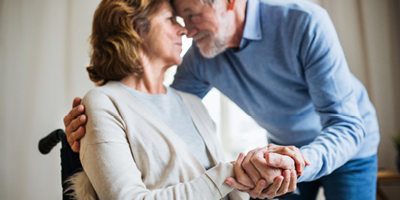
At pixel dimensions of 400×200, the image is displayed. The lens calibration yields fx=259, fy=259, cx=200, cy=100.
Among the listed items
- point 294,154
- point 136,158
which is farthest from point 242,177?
point 136,158

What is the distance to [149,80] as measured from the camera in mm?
1030

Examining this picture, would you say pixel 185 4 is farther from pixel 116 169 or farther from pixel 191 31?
pixel 116 169

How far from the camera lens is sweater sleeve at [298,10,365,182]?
96cm

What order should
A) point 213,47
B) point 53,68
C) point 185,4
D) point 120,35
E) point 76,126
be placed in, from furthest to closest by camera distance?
1. point 53,68
2. point 213,47
3. point 185,4
4. point 120,35
5. point 76,126

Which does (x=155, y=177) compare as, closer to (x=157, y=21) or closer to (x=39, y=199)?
(x=157, y=21)

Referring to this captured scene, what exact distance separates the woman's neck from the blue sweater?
316 millimetres

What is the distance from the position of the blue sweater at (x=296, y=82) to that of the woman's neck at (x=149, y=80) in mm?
316

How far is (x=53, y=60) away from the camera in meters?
1.97

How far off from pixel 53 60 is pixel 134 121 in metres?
1.50

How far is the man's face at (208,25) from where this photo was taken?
1.19 metres

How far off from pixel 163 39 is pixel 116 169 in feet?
1.79

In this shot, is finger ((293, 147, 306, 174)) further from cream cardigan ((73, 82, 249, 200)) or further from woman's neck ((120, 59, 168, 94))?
woman's neck ((120, 59, 168, 94))

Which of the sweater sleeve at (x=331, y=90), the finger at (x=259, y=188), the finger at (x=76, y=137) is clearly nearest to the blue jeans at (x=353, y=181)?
the sweater sleeve at (x=331, y=90)

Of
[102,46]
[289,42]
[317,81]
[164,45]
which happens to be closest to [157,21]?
[164,45]
